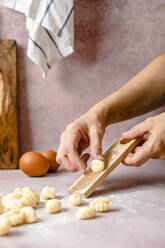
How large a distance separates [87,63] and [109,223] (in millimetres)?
967

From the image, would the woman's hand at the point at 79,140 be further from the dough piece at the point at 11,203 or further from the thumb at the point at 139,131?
the dough piece at the point at 11,203

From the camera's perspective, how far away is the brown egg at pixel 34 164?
1.37 meters

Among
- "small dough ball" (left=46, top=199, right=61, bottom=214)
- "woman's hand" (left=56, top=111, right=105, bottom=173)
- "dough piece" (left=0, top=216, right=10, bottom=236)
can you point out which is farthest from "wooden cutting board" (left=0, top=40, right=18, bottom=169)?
"dough piece" (left=0, top=216, right=10, bottom=236)

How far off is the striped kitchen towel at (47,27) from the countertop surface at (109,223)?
566 mm

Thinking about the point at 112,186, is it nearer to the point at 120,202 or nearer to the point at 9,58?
the point at 120,202

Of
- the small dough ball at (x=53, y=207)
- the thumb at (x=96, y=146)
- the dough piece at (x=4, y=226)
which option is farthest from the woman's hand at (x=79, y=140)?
the dough piece at (x=4, y=226)

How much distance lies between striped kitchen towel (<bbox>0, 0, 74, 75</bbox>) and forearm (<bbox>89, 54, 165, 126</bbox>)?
0.32 m

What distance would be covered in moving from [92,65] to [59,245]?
1071mm

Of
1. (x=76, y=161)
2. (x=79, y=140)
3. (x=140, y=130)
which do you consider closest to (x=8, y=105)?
(x=79, y=140)

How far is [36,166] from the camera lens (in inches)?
54.0

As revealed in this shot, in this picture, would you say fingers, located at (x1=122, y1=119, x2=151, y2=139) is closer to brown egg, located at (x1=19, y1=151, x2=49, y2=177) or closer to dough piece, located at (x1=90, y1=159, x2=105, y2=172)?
dough piece, located at (x1=90, y1=159, x2=105, y2=172)

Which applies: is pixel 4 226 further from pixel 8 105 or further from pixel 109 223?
pixel 8 105

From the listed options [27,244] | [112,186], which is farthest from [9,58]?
[27,244]

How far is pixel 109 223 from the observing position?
0.86m
